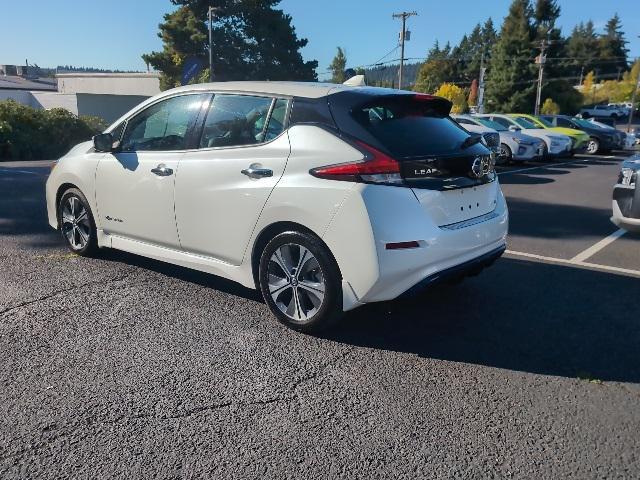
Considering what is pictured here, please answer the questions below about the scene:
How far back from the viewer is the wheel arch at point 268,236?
3.57 meters

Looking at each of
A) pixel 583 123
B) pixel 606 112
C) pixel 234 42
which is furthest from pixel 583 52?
pixel 583 123

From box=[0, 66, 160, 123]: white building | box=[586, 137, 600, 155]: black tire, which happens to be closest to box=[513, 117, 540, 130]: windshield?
box=[586, 137, 600, 155]: black tire

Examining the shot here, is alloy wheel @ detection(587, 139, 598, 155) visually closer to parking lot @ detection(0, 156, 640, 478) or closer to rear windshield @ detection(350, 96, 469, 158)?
parking lot @ detection(0, 156, 640, 478)

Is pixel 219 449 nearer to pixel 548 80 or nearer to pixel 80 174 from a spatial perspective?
pixel 80 174

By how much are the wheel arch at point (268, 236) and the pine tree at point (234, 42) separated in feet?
150

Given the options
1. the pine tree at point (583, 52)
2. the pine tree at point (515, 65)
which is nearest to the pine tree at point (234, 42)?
the pine tree at point (515, 65)

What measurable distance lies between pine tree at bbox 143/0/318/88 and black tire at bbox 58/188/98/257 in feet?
144

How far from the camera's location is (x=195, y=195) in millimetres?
4137

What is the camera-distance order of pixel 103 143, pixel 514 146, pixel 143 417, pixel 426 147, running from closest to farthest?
pixel 143 417, pixel 426 147, pixel 103 143, pixel 514 146

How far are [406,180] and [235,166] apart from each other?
1.27 meters

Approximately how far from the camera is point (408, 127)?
3.71 meters

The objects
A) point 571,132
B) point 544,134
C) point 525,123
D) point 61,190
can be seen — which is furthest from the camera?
point 571,132

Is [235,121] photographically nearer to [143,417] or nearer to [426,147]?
[426,147]

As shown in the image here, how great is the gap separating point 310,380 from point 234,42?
49273mm
